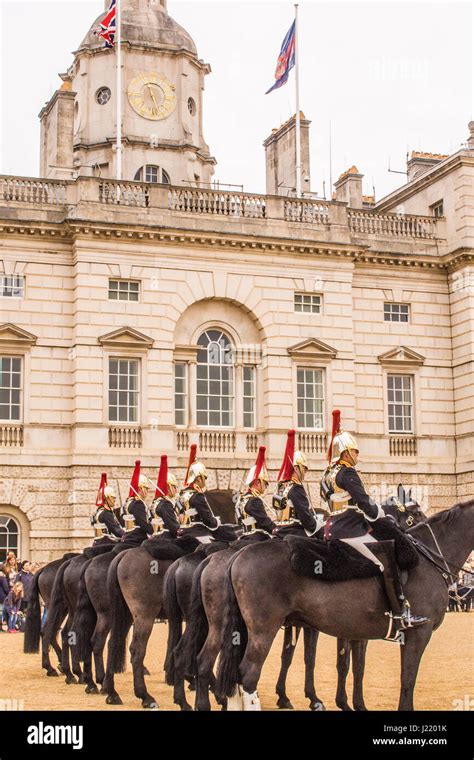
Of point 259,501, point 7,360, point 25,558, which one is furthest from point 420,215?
point 259,501

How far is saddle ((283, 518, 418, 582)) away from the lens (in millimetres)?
13188

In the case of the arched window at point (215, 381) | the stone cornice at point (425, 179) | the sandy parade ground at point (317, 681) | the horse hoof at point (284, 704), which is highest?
the stone cornice at point (425, 179)

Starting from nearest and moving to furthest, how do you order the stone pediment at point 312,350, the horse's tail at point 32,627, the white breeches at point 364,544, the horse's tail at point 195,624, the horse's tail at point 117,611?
the white breeches at point 364,544, the horse's tail at point 195,624, the horse's tail at point 117,611, the horse's tail at point 32,627, the stone pediment at point 312,350

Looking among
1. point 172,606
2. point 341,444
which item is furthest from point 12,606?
point 341,444

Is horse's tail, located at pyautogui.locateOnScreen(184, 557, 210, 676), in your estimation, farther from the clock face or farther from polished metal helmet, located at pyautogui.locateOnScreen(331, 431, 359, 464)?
the clock face

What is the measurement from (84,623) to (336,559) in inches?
244

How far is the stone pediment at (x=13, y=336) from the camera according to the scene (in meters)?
→ 33.6

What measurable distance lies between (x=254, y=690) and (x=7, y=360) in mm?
22190

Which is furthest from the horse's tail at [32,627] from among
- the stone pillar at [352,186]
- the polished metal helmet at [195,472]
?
the stone pillar at [352,186]

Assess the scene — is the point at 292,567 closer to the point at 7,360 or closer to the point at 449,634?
the point at 449,634

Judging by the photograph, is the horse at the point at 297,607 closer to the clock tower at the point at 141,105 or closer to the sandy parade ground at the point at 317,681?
the sandy parade ground at the point at 317,681

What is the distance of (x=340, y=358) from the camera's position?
120 feet

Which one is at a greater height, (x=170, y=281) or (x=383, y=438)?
(x=170, y=281)

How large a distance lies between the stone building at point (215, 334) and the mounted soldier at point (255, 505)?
1725cm
